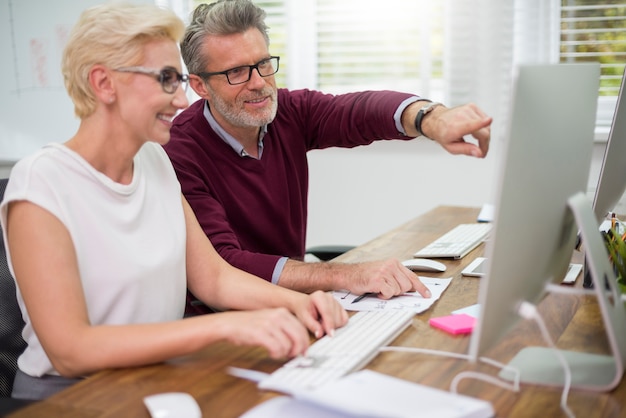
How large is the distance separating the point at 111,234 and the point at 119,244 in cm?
2

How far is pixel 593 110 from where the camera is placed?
44.8 inches

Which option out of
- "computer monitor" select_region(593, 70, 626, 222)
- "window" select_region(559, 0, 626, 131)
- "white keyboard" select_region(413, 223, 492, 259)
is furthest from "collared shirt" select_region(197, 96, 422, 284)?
"window" select_region(559, 0, 626, 131)

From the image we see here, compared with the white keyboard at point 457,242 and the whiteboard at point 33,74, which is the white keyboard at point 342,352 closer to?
the white keyboard at point 457,242

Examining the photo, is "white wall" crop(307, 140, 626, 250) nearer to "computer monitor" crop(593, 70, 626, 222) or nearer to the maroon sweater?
the maroon sweater

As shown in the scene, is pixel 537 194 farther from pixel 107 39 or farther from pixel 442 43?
pixel 442 43

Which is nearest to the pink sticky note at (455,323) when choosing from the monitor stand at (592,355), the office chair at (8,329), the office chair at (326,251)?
the monitor stand at (592,355)

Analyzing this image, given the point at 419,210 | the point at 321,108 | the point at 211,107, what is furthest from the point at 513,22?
the point at 211,107

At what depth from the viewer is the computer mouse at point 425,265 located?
1.77 m

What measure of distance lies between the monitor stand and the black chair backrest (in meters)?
0.92

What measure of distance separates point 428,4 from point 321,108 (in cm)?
159

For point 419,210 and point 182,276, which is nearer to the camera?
point 182,276

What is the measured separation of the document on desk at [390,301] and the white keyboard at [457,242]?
303 mm

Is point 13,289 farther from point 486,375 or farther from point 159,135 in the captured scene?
point 486,375

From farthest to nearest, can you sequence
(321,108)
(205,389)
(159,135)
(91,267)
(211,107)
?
1. (321,108)
2. (211,107)
3. (159,135)
4. (91,267)
5. (205,389)
